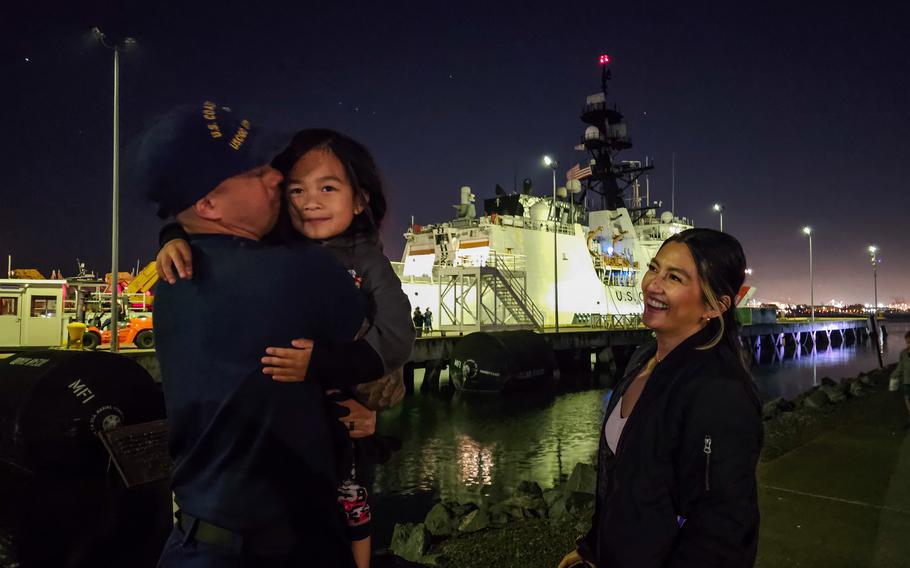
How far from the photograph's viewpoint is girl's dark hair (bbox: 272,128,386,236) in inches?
72.1

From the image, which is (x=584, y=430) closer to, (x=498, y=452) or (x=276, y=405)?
(x=498, y=452)

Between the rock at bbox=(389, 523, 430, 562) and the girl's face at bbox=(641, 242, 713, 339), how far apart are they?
467 centimetres

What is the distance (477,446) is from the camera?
49.5 ft

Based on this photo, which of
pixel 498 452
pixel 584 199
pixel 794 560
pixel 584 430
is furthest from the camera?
pixel 584 199

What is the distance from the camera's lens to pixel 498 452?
1448 cm

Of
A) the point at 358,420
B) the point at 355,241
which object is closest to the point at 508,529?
the point at 358,420

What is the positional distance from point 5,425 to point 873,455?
31.8 feet

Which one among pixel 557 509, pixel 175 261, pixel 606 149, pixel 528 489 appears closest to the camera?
pixel 175 261

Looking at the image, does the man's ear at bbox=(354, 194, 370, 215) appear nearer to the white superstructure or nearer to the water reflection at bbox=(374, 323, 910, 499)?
the water reflection at bbox=(374, 323, 910, 499)

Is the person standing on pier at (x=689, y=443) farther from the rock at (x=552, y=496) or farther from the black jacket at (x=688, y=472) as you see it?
the rock at (x=552, y=496)

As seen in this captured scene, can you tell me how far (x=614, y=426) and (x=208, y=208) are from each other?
183cm

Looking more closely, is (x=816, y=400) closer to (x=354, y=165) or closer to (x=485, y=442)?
(x=485, y=442)

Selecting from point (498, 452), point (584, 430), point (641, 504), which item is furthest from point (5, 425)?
point (584, 430)

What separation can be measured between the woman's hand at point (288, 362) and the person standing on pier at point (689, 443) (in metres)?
1.33
